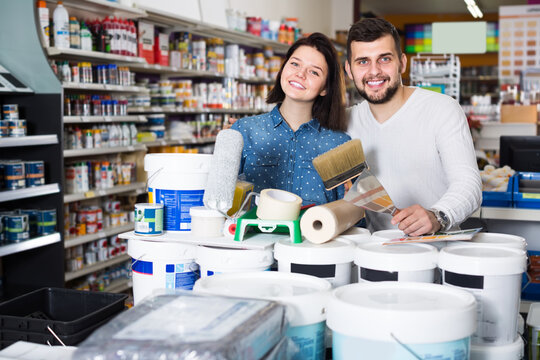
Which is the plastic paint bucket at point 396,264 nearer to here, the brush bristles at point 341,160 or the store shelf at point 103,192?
the brush bristles at point 341,160

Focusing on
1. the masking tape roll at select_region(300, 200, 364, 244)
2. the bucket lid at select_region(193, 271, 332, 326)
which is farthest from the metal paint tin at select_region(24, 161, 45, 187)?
the bucket lid at select_region(193, 271, 332, 326)

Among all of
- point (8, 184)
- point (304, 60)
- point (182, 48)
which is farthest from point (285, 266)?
point (182, 48)

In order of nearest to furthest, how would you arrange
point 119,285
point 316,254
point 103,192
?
point 316,254, point 103,192, point 119,285

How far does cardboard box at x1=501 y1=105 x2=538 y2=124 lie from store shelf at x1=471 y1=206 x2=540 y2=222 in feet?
16.2

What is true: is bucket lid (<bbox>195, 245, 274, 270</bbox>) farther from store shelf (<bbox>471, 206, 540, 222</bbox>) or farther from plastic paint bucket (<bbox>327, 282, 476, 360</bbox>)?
store shelf (<bbox>471, 206, 540, 222</bbox>)

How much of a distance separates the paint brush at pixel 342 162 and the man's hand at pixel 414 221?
0.20 meters

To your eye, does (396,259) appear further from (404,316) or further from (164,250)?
(164,250)

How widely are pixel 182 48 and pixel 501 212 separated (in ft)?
11.7

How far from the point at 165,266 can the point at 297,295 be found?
64 cm

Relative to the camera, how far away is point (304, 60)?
8.32ft

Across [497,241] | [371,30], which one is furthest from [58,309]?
[371,30]

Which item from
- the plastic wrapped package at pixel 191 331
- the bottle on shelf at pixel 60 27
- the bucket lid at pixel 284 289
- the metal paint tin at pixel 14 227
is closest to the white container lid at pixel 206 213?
the bucket lid at pixel 284 289

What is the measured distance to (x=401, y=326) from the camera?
1093 mm

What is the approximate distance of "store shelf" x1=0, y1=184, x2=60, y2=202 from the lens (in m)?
3.60
